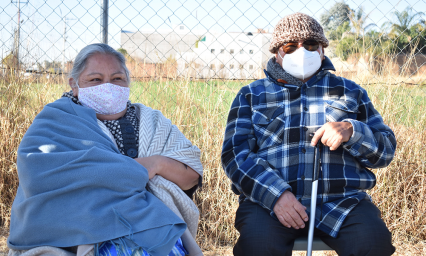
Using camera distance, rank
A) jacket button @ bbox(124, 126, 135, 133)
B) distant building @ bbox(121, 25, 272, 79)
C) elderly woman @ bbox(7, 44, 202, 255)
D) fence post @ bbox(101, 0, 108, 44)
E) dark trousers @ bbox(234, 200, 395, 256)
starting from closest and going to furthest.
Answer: elderly woman @ bbox(7, 44, 202, 255) → dark trousers @ bbox(234, 200, 395, 256) → jacket button @ bbox(124, 126, 135, 133) → fence post @ bbox(101, 0, 108, 44) → distant building @ bbox(121, 25, 272, 79)

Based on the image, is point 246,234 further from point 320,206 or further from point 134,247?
point 134,247

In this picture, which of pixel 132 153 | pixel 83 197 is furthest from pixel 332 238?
pixel 83 197

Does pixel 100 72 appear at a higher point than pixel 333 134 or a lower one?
higher

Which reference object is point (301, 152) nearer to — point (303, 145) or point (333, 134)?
point (303, 145)

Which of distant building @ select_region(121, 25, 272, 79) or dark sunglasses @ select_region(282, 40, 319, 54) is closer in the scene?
dark sunglasses @ select_region(282, 40, 319, 54)

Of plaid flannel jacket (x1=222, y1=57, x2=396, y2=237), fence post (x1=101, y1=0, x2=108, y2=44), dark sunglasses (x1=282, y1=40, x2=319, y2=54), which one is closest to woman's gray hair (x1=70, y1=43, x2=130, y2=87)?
plaid flannel jacket (x1=222, y1=57, x2=396, y2=237)

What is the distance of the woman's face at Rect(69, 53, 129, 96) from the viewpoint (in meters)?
2.16

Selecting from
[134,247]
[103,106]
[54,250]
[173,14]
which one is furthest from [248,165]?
[173,14]

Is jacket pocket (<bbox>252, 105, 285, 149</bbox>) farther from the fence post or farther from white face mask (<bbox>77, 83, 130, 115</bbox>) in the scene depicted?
the fence post

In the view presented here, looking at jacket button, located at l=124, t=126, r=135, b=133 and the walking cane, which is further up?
jacket button, located at l=124, t=126, r=135, b=133

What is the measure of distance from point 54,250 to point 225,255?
1.77m

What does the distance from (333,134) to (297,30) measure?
66 centimetres

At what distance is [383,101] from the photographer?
10.7 ft

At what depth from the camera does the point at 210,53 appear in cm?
351
